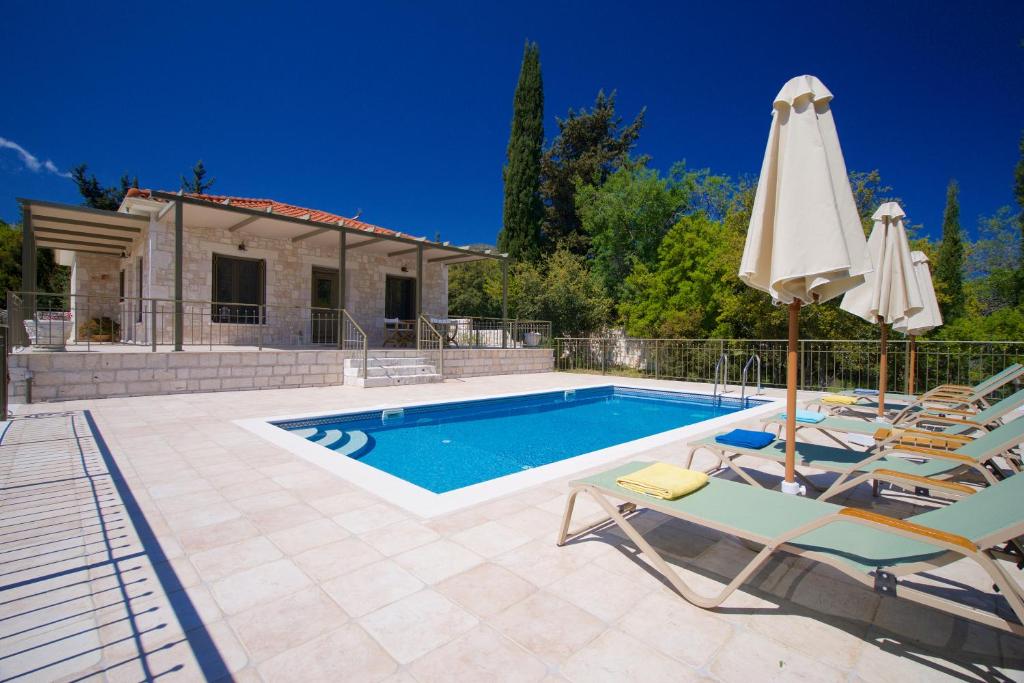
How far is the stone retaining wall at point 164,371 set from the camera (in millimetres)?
7527

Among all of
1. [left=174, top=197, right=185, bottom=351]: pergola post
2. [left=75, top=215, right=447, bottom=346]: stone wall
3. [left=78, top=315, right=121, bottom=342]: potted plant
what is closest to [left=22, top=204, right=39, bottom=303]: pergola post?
[left=75, top=215, right=447, bottom=346]: stone wall

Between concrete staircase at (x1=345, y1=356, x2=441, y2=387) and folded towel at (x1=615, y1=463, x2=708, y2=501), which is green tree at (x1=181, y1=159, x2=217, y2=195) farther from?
folded towel at (x1=615, y1=463, x2=708, y2=501)

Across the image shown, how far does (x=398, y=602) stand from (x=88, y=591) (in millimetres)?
1453

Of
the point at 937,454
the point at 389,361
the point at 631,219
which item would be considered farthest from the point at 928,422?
the point at 631,219

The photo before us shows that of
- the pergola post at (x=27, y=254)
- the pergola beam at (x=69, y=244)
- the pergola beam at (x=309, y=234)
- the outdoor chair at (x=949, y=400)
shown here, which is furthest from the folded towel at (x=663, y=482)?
the pergola beam at (x=69, y=244)

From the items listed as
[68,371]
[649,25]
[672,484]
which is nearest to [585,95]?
[649,25]

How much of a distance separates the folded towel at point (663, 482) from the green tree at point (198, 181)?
3491 cm

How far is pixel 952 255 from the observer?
21.8 metres

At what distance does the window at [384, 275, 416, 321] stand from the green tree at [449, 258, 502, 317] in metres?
8.91

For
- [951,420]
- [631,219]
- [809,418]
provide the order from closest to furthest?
[951,420] → [809,418] → [631,219]

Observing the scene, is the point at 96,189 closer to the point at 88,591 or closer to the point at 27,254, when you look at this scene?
the point at 27,254

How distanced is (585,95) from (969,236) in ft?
68.9

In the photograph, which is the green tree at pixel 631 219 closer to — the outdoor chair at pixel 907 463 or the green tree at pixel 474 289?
the green tree at pixel 474 289

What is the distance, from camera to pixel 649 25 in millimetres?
18422
